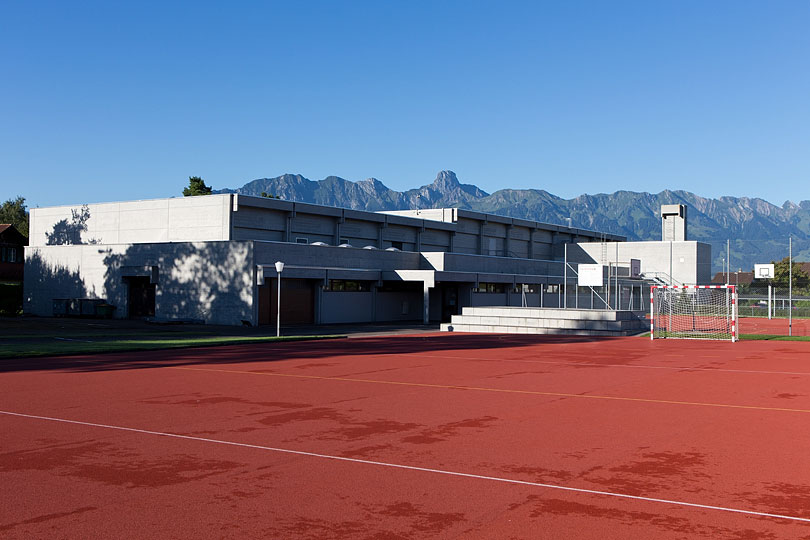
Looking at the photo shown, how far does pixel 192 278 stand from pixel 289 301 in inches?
220

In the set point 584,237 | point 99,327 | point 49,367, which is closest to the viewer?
point 49,367

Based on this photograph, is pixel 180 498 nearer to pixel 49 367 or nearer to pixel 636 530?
pixel 636 530

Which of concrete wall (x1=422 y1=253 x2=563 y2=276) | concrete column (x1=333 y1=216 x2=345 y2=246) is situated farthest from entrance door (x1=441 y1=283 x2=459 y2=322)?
concrete column (x1=333 y1=216 x2=345 y2=246)

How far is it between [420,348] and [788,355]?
39.9ft

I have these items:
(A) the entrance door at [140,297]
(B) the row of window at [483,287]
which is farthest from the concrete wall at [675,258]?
(A) the entrance door at [140,297]

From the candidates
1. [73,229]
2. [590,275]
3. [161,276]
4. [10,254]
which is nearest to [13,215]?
[10,254]

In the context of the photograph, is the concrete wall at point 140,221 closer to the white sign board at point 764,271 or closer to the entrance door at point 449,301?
the entrance door at point 449,301

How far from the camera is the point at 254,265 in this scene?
140 ft

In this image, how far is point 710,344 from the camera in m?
32.0

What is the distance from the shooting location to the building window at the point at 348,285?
47.8 meters

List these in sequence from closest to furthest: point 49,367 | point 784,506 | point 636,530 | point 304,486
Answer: point 636,530
point 784,506
point 304,486
point 49,367

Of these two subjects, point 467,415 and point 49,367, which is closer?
point 467,415

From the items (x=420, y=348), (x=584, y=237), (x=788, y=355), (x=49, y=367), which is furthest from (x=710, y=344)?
(x=584, y=237)

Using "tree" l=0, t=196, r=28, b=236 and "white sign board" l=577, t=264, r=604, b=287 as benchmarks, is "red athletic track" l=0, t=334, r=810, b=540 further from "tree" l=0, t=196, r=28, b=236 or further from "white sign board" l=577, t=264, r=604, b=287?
"tree" l=0, t=196, r=28, b=236
